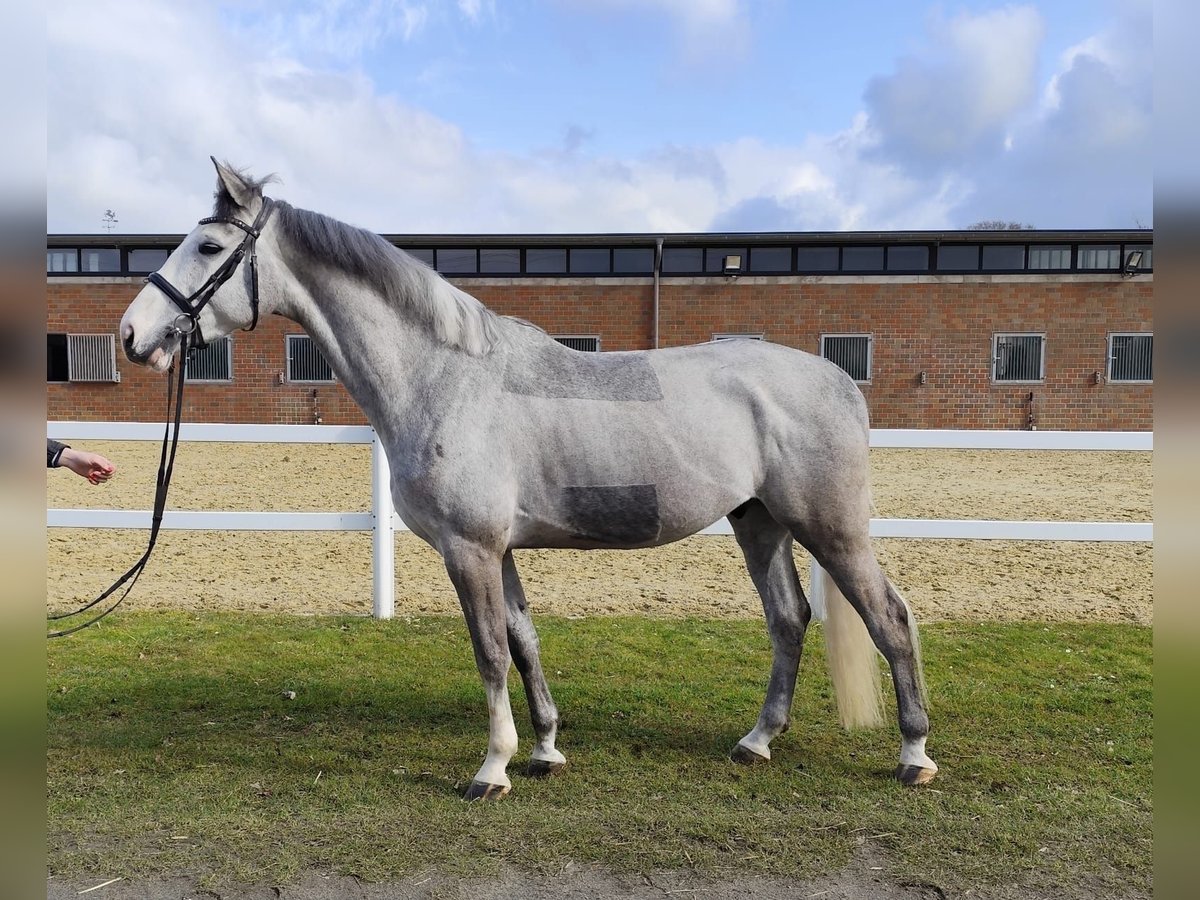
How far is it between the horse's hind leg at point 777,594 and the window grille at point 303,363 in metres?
17.1

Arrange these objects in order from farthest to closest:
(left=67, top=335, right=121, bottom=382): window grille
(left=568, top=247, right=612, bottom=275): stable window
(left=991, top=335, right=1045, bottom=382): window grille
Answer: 1. (left=568, top=247, right=612, bottom=275): stable window
2. (left=67, top=335, right=121, bottom=382): window grille
3. (left=991, top=335, right=1045, bottom=382): window grille

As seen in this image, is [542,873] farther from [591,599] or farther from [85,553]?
[85,553]

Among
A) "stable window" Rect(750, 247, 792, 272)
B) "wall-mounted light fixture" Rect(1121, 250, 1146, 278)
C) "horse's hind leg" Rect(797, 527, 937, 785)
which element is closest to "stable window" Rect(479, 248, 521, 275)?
"stable window" Rect(750, 247, 792, 272)

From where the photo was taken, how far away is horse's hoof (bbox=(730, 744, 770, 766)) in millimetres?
3367

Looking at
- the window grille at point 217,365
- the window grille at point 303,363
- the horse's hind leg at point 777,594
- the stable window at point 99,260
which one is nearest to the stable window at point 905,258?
the window grille at point 303,363

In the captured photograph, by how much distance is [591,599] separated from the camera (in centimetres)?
605

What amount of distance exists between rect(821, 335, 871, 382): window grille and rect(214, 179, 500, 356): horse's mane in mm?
16885

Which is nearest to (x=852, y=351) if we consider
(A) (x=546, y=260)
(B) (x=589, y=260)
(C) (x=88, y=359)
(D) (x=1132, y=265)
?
(D) (x=1132, y=265)

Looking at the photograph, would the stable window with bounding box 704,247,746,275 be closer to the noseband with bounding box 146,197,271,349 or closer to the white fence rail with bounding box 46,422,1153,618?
the white fence rail with bounding box 46,422,1153,618

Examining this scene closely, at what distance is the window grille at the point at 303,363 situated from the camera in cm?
1908

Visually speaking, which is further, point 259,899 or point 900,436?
point 900,436

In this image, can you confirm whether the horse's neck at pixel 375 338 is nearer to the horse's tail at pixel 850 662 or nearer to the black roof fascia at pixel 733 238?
the horse's tail at pixel 850 662
